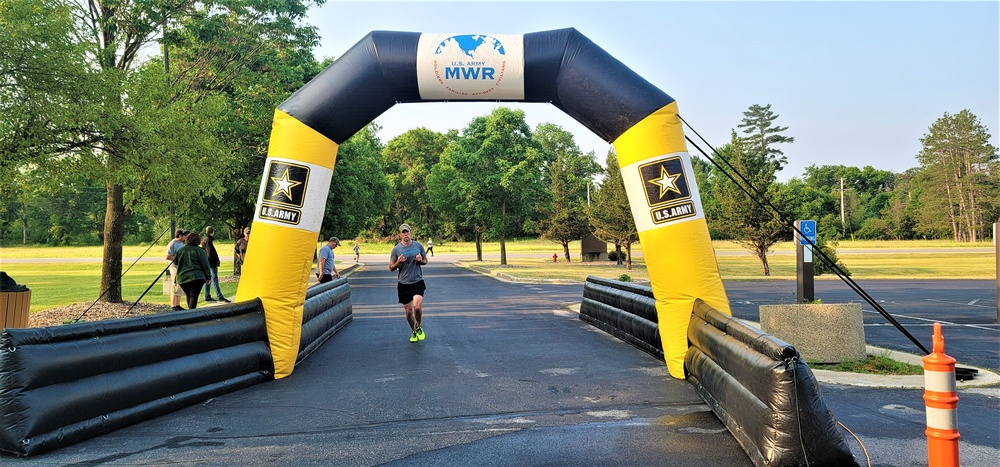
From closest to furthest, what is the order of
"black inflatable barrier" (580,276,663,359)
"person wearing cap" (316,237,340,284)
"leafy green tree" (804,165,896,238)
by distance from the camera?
"black inflatable barrier" (580,276,663,359)
"person wearing cap" (316,237,340,284)
"leafy green tree" (804,165,896,238)

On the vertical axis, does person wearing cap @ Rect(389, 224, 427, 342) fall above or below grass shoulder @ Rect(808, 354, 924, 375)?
above

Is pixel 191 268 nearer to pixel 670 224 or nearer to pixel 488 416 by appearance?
pixel 488 416

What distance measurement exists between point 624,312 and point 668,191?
3298 millimetres

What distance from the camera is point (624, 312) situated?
35.3 feet

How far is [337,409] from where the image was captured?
627 cm

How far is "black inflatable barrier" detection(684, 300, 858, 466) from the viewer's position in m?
A: 4.19

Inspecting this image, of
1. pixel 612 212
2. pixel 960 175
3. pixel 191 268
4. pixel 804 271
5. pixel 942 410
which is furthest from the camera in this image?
pixel 960 175

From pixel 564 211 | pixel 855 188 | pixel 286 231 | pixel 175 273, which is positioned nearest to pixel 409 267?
pixel 286 231

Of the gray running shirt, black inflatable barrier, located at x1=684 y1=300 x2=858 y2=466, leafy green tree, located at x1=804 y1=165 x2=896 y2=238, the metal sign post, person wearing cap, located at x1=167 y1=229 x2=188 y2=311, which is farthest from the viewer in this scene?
leafy green tree, located at x1=804 y1=165 x2=896 y2=238

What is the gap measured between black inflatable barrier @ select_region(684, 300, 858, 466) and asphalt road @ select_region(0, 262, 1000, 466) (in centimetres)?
25

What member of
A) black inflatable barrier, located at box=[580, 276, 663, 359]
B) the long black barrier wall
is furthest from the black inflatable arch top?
black inflatable barrier, located at box=[580, 276, 663, 359]

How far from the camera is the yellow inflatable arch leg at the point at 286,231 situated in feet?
27.0

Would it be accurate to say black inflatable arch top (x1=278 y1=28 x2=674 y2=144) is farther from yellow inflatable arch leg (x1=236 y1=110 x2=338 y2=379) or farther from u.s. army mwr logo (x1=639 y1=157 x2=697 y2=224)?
u.s. army mwr logo (x1=639 y1=157 x2=697 y2=224)

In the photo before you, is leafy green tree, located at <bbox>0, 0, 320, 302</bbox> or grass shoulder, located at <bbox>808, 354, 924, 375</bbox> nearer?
grass shoulder, located at <bbox>808, 354, 924, 375</bbox>
